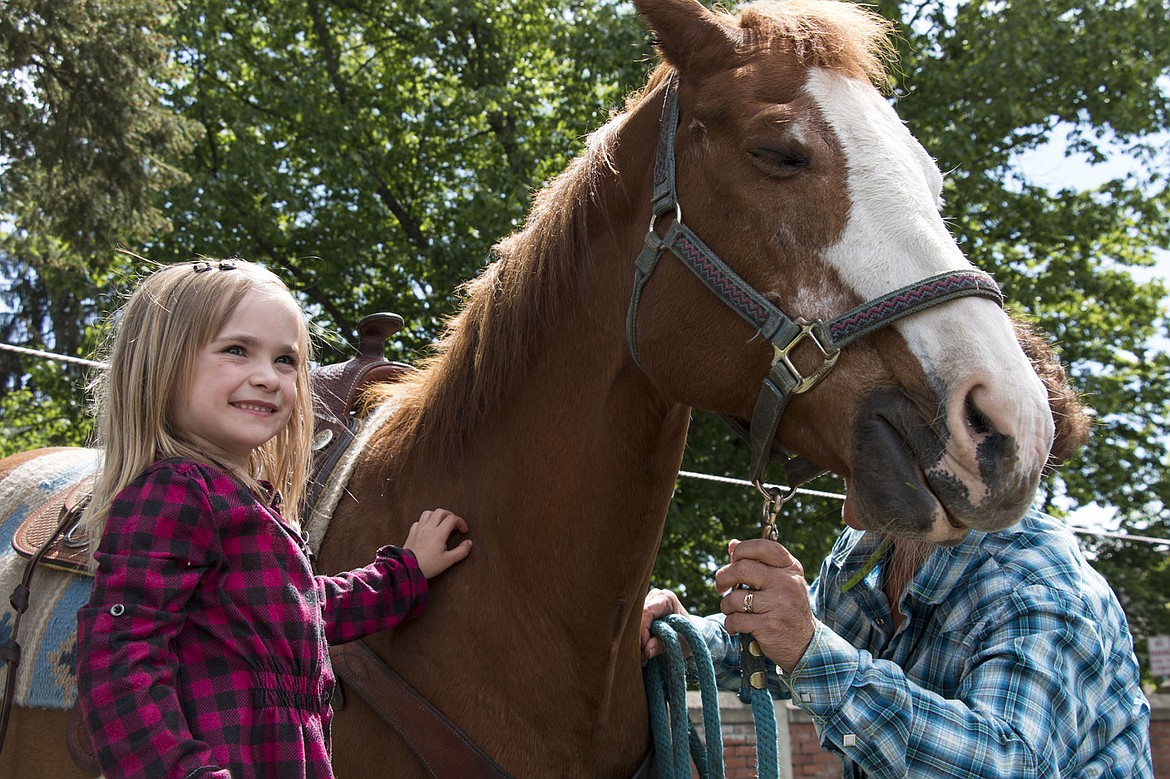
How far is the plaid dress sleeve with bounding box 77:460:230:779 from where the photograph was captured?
4.66 ft

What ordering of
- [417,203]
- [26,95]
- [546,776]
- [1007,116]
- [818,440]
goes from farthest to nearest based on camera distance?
1. [417,203]
2. [1007,116]
3. [26,95]
4. [546,776]
5. [818,440]

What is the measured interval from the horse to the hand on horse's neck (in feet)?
1.11

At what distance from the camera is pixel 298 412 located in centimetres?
202

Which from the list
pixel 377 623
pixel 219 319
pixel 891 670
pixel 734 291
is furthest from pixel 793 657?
pixel 219 319

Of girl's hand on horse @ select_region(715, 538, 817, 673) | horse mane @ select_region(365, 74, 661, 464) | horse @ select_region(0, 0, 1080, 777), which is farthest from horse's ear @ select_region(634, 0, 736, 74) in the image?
girl's hand on horse @ select_region(715, 538, 817, 673)

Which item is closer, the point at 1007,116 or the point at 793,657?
the point at 793,657

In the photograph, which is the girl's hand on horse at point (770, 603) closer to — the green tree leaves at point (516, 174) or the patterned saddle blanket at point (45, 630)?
the patterned saddle blanket at point (45, 630)

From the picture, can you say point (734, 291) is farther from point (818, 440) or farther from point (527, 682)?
point (527, 682)

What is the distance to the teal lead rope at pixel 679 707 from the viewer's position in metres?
2.11

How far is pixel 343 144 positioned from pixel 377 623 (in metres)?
10.9

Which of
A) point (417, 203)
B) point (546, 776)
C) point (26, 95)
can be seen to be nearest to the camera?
point (546, 776)

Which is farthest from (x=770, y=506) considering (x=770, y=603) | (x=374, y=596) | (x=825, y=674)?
(x=374, y=596)

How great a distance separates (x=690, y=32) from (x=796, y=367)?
735 mm

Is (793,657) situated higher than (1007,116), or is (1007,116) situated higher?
(1007,116)
